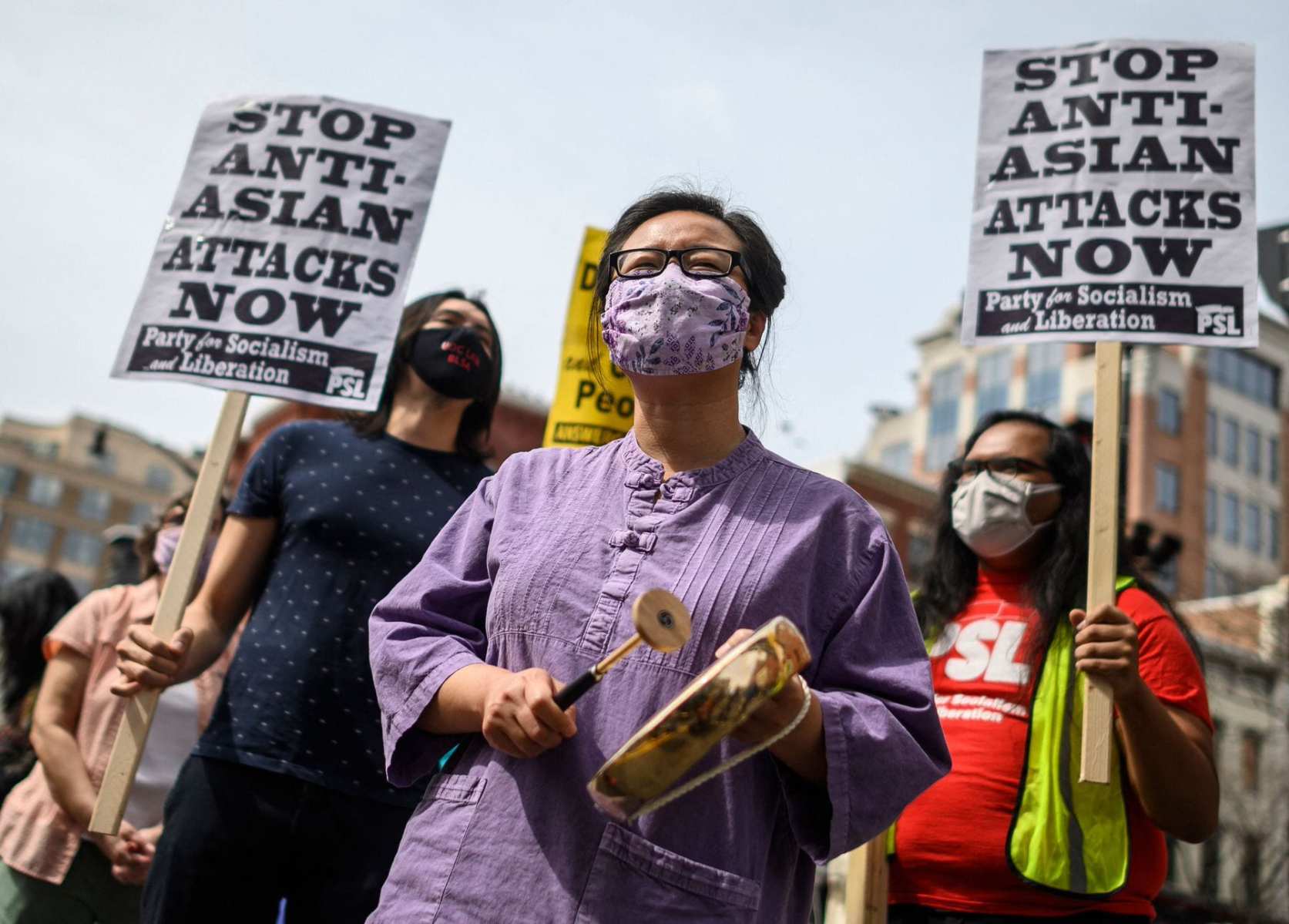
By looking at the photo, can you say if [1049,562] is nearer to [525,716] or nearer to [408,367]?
[408,367]

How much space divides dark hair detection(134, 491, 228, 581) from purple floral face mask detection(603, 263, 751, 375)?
9.16 ft

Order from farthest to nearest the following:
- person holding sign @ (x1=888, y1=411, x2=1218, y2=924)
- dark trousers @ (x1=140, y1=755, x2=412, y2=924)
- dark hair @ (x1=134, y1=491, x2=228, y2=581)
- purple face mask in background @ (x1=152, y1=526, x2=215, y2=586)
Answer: dark hair @ (x1=134, y1=491, x2=228, y2=581), purple face mask in background @ (x1=152, y1=526, x2=215, y2=586), person holding sign @ (x1=888, y1=411, x2=1218, y2=924), dark trousers @ (x1=140, y1=755, x2=412, y2=924)

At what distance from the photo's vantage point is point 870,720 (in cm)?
194

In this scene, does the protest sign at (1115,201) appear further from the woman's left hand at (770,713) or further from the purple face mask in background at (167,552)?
the purple face mask in background at (167,552)

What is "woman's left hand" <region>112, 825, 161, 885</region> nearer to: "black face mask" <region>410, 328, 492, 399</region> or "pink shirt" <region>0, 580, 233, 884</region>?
"pink shirt" <region>0, 580, 233, 884</region>

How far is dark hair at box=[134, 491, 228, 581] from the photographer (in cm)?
477

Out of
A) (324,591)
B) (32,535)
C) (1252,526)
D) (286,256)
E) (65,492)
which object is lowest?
(324,591)

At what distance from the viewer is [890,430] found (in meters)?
51.9

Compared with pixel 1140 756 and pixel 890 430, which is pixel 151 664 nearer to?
pixel 1140 756

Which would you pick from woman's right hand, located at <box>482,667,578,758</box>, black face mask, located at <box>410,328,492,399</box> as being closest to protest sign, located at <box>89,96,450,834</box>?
black face mask, located at <box>410,328,492,399</box>

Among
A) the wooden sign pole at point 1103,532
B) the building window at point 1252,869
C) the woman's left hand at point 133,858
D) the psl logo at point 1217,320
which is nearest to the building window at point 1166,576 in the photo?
the psl logo at point 1217,320

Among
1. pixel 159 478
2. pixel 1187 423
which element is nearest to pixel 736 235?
pixel 1187 423

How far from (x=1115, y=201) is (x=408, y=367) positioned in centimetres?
217

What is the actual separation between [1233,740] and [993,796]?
3161 cm
